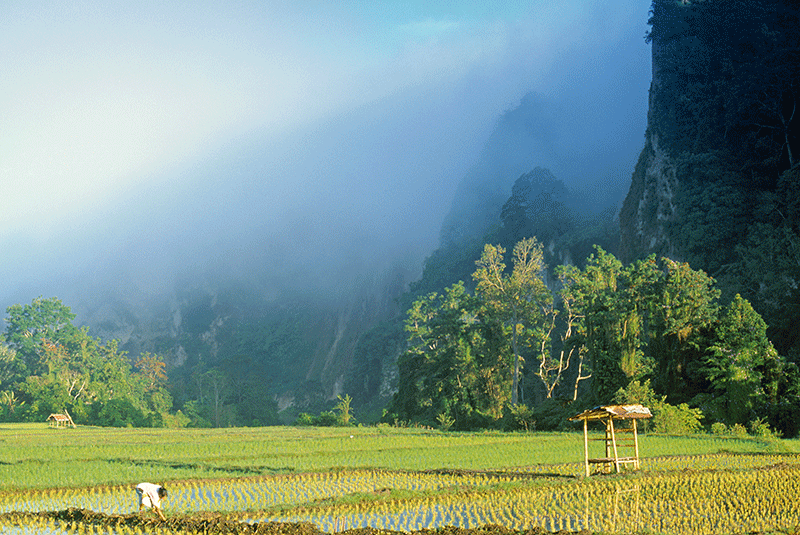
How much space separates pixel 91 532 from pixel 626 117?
3293 inches

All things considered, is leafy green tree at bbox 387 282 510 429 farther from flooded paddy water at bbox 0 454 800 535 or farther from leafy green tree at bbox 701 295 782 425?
flooded paddy water at bbox 0 454 800 535

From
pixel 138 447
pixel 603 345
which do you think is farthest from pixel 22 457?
pixel 603 345

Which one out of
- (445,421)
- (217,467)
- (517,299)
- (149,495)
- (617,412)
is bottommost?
(445,421)

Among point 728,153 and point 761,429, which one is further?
point 728,153

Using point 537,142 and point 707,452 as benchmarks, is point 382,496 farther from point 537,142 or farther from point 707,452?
point 537,142

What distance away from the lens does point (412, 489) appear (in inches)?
554

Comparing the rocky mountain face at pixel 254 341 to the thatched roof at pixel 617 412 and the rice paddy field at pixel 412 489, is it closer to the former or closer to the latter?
the rice paddy field at pixel 412 489

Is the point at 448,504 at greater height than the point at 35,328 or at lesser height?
lesser

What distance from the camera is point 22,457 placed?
22203 mm

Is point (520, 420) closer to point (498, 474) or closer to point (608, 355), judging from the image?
point (608, 355)

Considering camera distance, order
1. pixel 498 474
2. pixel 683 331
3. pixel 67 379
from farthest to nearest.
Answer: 1. pixel 67 379
2. pixel 683 331
3. pixel 498 474

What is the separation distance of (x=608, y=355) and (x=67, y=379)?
149 feet

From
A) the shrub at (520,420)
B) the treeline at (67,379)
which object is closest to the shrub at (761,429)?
the shrub at (520,420)

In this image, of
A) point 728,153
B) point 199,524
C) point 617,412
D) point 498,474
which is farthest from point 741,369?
point 199,524
